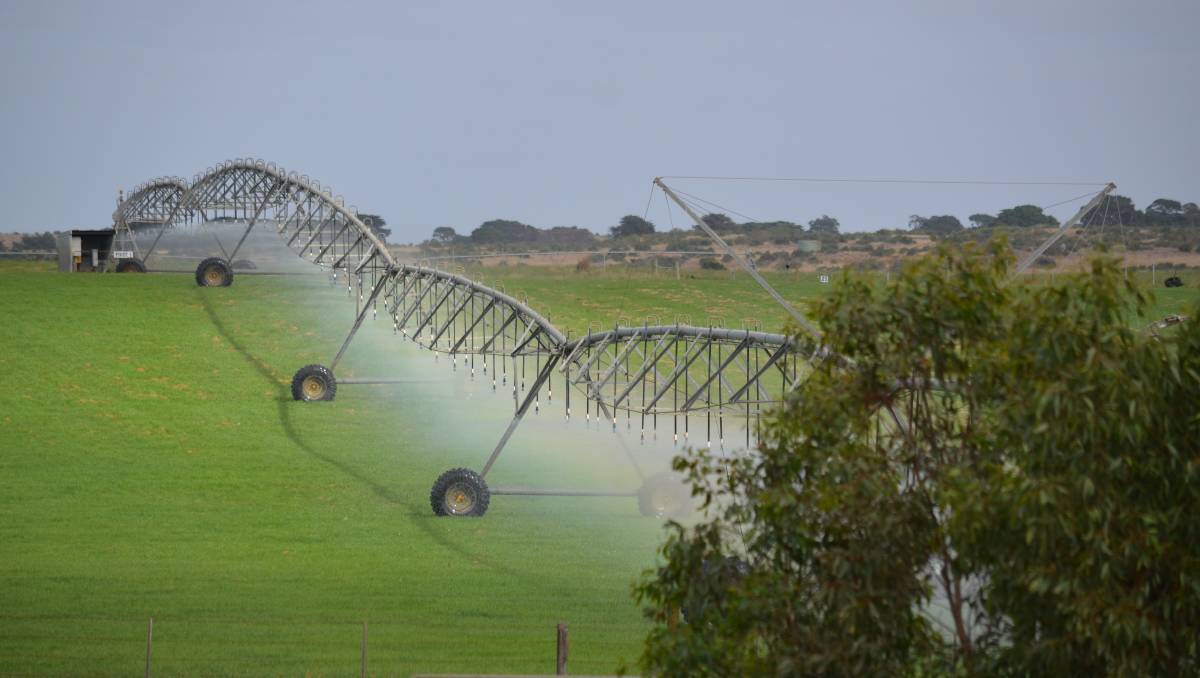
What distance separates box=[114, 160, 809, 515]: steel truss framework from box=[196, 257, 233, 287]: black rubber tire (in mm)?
2224

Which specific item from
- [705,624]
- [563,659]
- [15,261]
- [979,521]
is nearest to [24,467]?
[563,659]

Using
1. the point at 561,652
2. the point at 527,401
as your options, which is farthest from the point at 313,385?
the point at 561,652

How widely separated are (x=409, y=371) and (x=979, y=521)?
44906 millimetres

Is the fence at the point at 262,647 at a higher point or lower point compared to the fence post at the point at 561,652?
lower

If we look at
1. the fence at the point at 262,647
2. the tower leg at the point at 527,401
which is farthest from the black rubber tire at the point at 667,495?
the fence at the point at 262,647

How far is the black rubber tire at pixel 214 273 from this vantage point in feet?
226

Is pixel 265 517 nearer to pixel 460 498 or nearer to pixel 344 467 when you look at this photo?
pixel 460 498

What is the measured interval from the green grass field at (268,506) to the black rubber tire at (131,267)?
25.3 feet

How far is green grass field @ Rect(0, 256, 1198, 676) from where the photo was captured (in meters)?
25.3

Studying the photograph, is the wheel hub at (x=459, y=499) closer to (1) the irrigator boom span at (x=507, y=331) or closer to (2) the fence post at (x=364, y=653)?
(1) the irrigator boom span at (x=507, y=331)

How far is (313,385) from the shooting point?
50250 millimetres

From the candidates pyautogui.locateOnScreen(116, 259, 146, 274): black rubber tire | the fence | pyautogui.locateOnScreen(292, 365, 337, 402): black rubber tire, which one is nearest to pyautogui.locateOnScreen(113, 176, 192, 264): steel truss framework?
pyautogui.locateOnScreen(116, 259, 146, 274): black rubber tire

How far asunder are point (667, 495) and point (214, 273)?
128 feet

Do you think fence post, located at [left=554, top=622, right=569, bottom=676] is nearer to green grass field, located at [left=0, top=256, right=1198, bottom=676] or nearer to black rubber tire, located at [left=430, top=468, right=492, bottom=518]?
green grass field, located at [left=0, top=256, right=1198, bottom=676]
